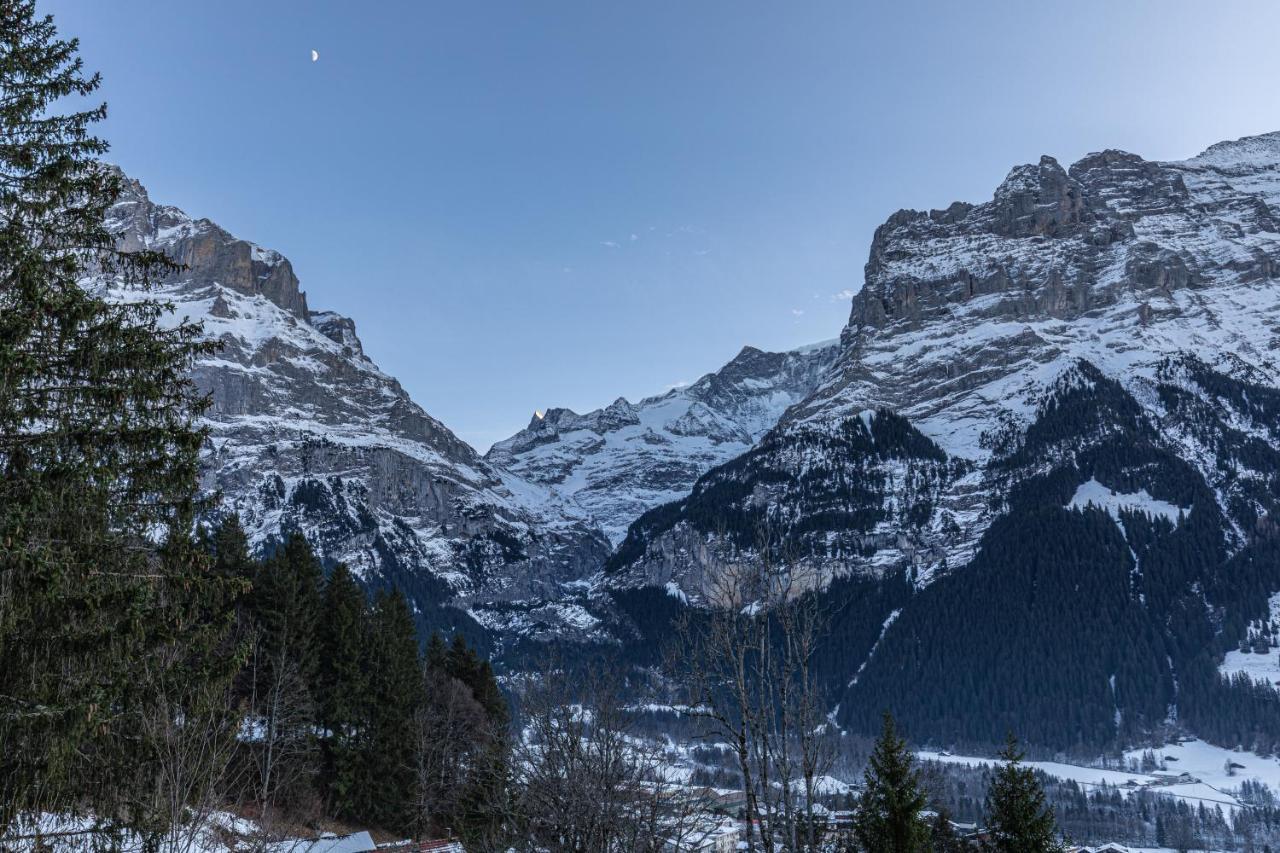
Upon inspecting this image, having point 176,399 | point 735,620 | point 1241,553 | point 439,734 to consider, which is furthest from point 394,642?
point 1241,553

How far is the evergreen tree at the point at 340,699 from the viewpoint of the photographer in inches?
1732

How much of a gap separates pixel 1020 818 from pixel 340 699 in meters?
32.3

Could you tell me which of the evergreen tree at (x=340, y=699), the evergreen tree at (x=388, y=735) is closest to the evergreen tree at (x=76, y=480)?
the evergreen tree at (x=340, y=699)

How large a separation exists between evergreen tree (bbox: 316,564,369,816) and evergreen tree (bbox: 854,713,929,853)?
92.0 feet

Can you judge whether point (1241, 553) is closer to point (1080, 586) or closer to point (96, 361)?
point (1080, 586)

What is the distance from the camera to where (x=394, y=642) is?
49.8 metres

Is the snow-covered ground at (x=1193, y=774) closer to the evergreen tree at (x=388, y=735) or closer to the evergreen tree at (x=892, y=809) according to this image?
the evergreen tree at (x=388, y=735)

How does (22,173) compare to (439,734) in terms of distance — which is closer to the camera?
(22,173)

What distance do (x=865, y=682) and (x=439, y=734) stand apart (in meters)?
157

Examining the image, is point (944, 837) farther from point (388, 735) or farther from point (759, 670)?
point (388, 735)

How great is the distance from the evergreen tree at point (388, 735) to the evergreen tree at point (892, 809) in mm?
27397

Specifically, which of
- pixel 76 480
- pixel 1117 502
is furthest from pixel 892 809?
pixel 1117 502

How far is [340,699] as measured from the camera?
44562mm

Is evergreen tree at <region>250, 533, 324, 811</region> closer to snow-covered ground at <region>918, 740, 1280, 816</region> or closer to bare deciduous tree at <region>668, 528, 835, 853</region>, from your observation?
bare deciduous tree at <region>668, 528, 835, 853</region>
